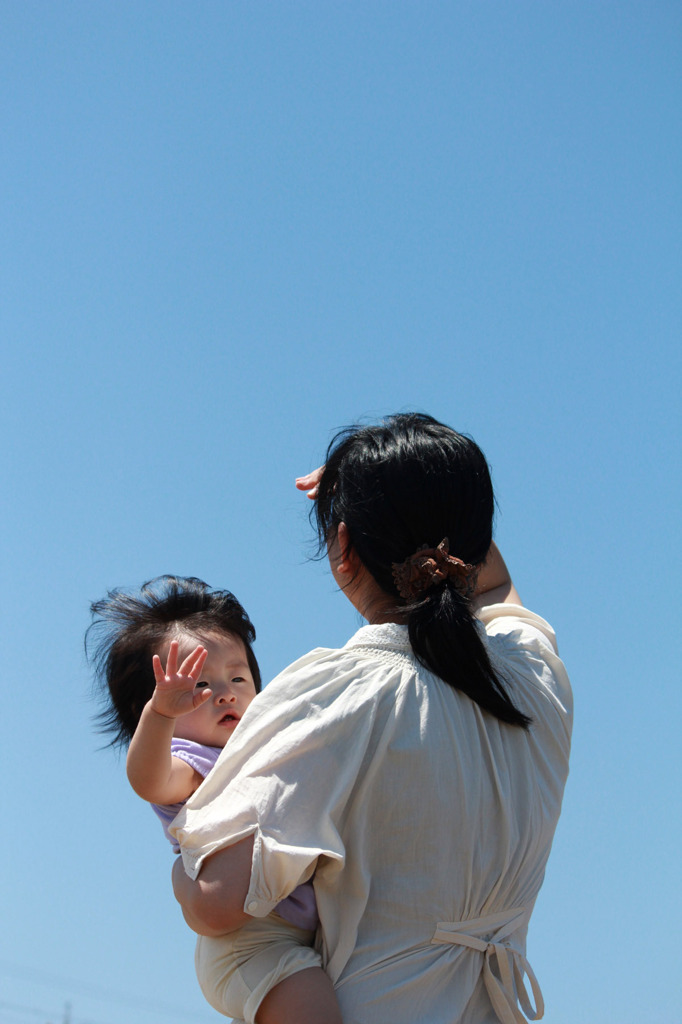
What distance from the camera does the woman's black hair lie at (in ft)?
6.93

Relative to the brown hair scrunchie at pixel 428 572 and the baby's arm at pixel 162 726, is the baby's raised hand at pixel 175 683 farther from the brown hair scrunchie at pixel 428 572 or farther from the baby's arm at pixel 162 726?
the brown hair scrunchie at pixel 428 572

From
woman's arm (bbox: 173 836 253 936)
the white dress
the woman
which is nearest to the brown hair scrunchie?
the woman

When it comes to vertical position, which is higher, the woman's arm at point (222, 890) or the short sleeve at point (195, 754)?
the woman's arm at point (222, 890)

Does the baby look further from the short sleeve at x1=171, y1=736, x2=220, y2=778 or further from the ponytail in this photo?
the ponytail

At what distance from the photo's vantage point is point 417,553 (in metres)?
2.24

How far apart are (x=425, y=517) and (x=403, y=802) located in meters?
0.65

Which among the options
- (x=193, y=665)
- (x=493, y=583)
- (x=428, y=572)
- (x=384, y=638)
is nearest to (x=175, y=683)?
(x=193, y=665)

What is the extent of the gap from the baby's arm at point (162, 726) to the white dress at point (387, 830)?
43cm

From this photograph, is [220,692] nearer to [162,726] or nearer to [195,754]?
[195,754]

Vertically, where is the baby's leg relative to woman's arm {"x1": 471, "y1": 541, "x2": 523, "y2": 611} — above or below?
below

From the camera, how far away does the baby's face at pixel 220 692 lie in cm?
321

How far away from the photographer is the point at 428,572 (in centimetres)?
219

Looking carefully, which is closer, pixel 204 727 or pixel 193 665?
pixel 193 665

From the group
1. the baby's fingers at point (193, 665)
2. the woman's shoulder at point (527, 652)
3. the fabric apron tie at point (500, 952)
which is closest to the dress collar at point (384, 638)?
the woman's shoulder at point (527, 652)
